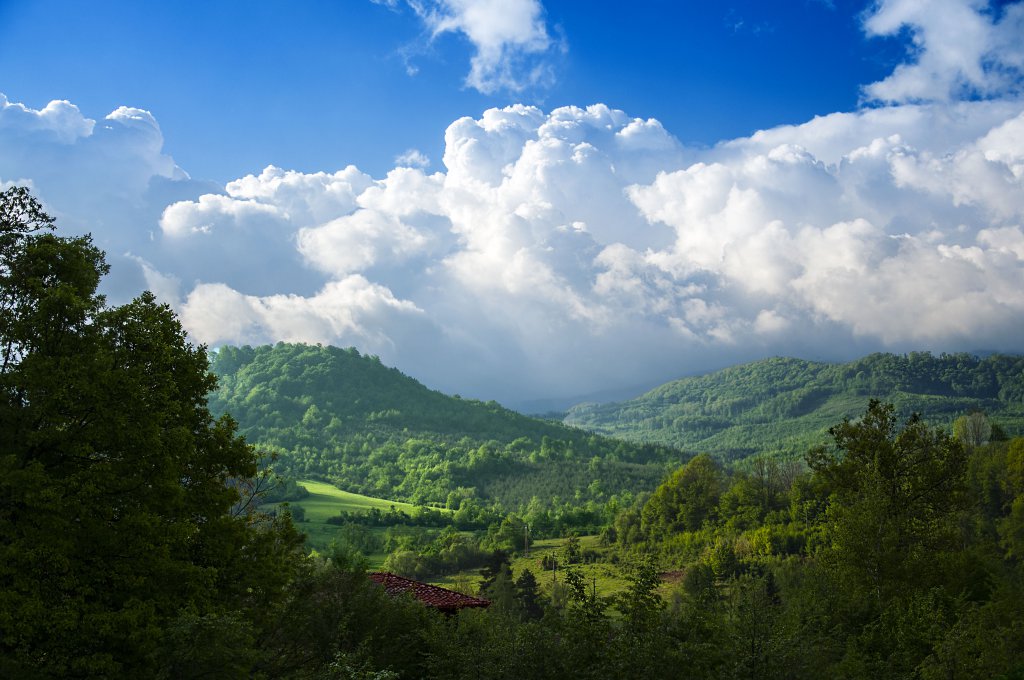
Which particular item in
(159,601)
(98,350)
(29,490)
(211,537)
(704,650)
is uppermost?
(98,350)

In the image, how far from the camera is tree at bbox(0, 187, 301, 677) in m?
17.4

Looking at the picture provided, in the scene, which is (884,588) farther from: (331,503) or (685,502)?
(331,503)

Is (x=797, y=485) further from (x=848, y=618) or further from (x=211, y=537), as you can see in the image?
(x=211, y=537)

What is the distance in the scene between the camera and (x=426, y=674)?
25.8m

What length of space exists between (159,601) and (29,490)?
14.7 ft

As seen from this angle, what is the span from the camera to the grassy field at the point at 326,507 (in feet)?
427

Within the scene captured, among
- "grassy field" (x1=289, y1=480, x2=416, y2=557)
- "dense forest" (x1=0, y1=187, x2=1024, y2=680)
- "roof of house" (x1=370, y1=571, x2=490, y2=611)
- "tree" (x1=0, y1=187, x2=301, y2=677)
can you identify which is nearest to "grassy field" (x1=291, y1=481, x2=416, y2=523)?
"grassy field" (x1=289, y1=480, x2=416, y2=557)

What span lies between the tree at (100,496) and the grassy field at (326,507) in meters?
96.3

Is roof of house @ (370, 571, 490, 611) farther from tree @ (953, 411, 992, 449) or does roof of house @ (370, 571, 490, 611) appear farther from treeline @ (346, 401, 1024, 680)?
tree @ (953, 411, 992, 449)

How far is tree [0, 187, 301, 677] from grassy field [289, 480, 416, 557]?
96253 millimetres

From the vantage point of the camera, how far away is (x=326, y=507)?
163 m

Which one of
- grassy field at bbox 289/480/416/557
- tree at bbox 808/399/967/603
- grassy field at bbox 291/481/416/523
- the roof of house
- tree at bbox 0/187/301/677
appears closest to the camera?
tree at bbox 0/187/301/677

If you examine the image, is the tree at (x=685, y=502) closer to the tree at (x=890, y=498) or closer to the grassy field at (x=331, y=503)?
the grassy field at (x=331, y=503)

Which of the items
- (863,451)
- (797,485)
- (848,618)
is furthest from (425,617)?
(797,485)
